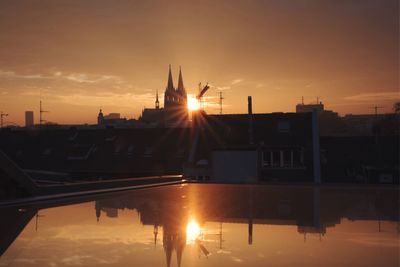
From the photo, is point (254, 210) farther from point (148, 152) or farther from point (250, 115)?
point (148, 152)

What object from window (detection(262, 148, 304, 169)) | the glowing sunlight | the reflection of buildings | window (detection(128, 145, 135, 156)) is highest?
window (detection(128, 145, 135, 156))

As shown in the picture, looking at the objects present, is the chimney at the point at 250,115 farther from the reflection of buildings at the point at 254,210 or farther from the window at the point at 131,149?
the reflection of buildings at the point at 254,210

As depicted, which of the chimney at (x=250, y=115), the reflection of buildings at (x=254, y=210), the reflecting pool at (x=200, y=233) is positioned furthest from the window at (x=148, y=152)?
the reflecting pool at (x=200, y=233)

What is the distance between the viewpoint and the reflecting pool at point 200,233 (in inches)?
438

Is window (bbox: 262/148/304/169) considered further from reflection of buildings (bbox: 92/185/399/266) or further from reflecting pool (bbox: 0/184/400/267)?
reflecting pool (bbox: 0/184/400/267)

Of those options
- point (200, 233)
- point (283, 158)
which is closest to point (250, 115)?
point (283, 158)

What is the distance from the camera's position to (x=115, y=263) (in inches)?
415

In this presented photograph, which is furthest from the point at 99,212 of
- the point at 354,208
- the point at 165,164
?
the point at 165,164

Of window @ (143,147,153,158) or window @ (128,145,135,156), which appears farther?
window @ (128,145,135,156)

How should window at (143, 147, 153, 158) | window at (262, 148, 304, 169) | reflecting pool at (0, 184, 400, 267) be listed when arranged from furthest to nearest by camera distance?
window at (143, 147, 153, 158) → window at (262, 148, 304, 169) → reflecting pool at (0, 184, 400, 267)

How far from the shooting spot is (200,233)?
14.8 m

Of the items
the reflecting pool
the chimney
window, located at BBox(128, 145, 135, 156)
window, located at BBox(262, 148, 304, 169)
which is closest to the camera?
the reflecting pool

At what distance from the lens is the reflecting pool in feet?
36.5

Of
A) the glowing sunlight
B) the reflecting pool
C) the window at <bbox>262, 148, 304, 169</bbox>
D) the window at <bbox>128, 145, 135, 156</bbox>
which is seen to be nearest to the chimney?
the window at <bbox>262, 148, 304, 169</bbox>
